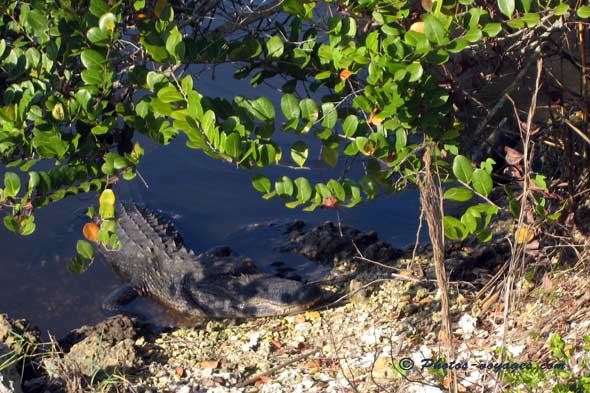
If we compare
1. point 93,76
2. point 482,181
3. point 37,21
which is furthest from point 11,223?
point 482,181

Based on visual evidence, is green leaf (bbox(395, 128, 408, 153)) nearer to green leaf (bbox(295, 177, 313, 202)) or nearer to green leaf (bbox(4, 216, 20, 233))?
green leaf (bbox(295, 177, 313, 202))

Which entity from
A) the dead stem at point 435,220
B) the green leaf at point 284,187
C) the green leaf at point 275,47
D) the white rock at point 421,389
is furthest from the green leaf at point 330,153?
the white rock at point 421,389

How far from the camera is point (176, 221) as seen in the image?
23.2 ft

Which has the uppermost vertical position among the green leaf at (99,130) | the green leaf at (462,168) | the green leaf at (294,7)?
the green leaf at (294,7)

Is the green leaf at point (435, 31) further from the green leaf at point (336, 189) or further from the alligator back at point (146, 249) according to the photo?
the alligator back at point (146, 249)

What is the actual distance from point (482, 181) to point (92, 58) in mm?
1456

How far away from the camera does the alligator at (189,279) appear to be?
5.32 m

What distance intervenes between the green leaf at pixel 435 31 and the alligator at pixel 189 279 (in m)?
2.81

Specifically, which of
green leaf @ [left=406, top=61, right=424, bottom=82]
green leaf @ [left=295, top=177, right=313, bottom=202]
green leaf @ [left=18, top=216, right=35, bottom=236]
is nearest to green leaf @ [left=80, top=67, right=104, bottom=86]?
green leaf @ [left=18, top=216, right=35, bottom=236]

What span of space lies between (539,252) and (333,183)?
1.40 m

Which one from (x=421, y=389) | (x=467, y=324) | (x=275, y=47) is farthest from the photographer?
(x=467, y=324)

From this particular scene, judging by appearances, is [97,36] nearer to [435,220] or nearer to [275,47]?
[275,47]

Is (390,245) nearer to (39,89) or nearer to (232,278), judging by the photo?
(232,278)

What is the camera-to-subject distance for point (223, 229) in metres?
6.76
